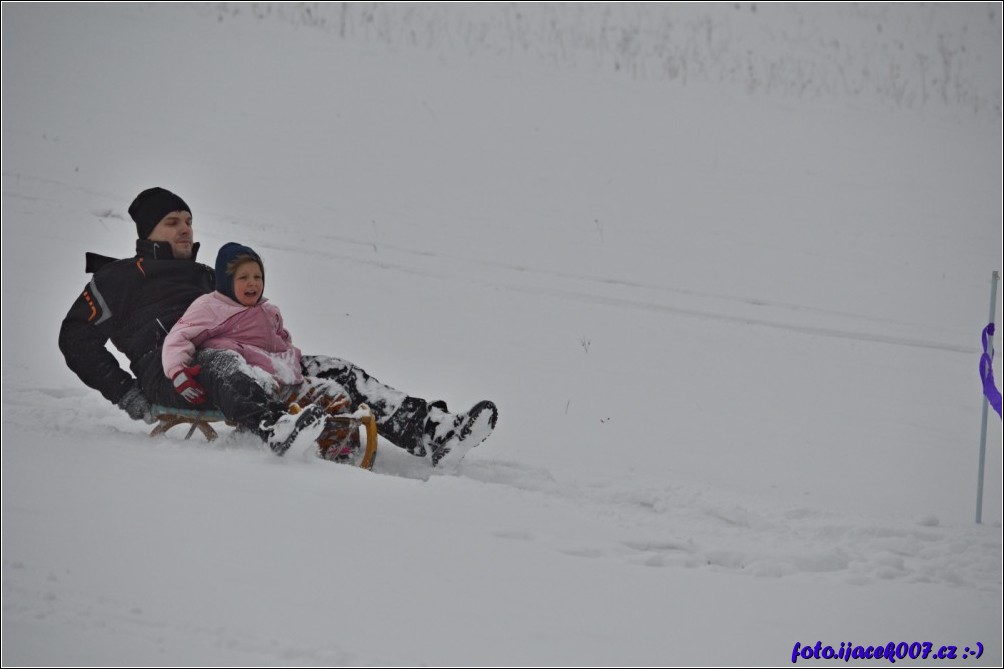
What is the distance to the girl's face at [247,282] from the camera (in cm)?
445

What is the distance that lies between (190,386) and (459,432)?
1071 mm

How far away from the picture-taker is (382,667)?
262 centimetres

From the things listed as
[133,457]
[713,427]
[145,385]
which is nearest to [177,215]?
[145,385]

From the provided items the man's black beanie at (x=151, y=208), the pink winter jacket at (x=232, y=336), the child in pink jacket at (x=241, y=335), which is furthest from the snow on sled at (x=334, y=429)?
the man's black beanie at (x=151, y=208)

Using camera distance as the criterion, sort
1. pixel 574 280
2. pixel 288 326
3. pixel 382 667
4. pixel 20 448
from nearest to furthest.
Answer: pixel 382 667 < pixel 20 448 < pixel 288 326 < pixel 574 280

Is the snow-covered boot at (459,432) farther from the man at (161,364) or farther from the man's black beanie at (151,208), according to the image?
the man's black beanie at (151,208)

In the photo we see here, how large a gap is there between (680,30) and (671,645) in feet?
46.1

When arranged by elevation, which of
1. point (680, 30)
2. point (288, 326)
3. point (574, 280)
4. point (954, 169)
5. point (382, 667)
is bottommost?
point (382, 667)

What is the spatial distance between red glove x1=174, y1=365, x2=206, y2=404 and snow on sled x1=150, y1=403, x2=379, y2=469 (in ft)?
0.39

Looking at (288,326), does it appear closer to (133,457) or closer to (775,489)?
(133,457)

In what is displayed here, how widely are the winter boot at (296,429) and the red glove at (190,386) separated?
0.41 metres

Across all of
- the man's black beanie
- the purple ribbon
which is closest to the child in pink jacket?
the man's black beanie

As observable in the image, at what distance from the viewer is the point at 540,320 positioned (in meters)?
6.93

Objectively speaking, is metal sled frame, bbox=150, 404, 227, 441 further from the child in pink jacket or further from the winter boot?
the winter boot
